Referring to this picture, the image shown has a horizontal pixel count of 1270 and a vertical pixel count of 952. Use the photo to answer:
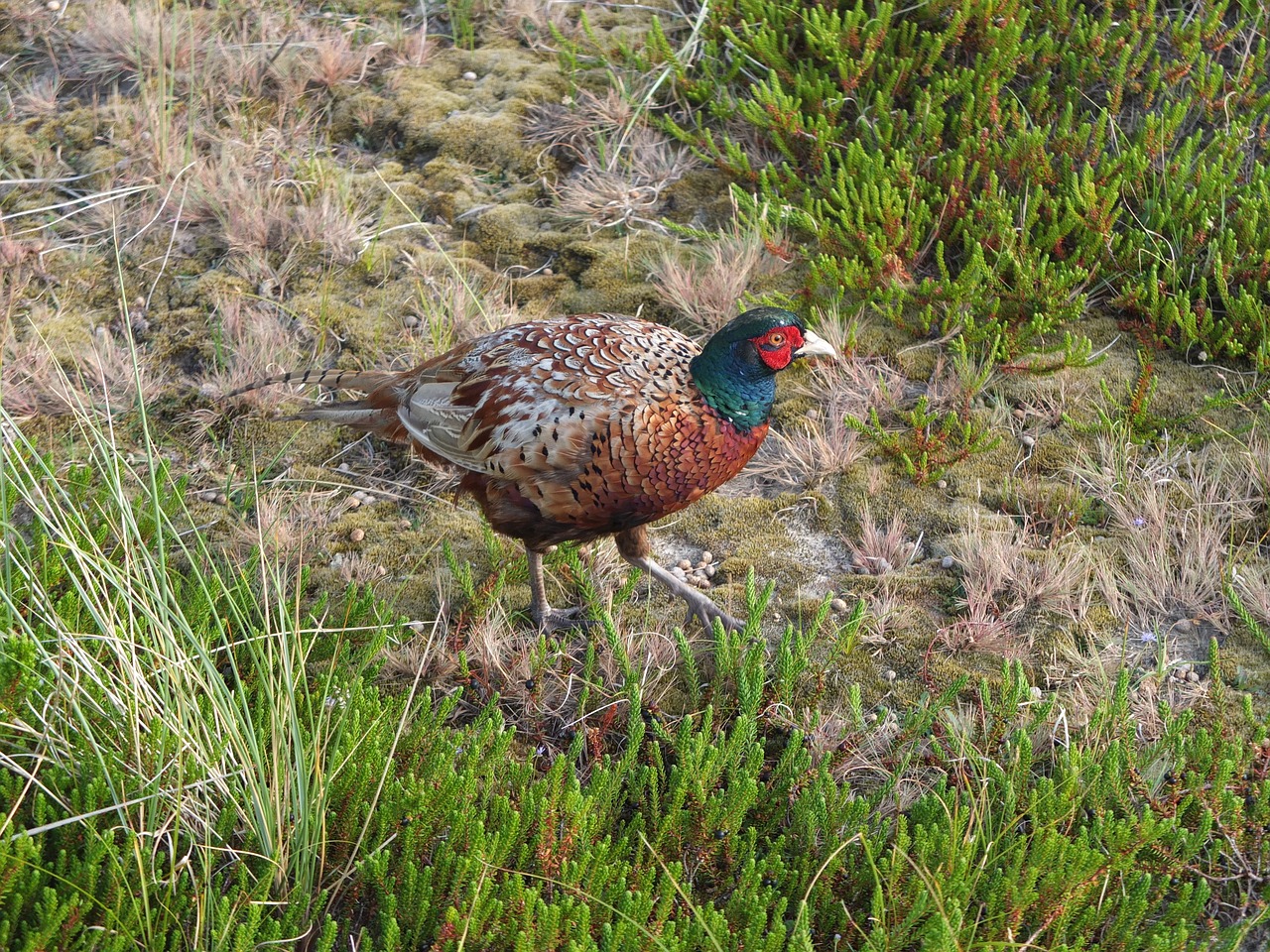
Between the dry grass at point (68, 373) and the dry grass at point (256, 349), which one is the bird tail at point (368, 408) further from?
the dry grass at point (68, 373)

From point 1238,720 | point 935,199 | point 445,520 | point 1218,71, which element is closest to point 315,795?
point 445,520

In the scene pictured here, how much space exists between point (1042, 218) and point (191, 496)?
3662 millimetres

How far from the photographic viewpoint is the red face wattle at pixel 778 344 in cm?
328

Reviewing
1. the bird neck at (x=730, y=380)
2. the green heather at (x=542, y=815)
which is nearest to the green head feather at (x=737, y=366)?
the bird neck at (x=730, y=380)

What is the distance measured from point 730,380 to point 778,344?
189mm

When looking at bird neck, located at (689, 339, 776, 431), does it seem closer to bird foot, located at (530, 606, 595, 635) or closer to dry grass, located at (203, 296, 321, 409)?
bird foot, located at (530, 606, 595, 635)

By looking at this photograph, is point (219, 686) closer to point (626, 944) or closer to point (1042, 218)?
point (626, 944)

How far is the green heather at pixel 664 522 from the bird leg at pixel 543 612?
79 mm

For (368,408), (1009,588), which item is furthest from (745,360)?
(368,408)

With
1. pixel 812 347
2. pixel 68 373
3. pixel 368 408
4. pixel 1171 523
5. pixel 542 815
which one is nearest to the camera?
pixel 542 815

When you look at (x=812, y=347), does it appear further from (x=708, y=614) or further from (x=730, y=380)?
(x=708, y=614)

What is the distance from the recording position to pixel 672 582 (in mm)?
3629

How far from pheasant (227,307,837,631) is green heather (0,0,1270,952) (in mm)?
180

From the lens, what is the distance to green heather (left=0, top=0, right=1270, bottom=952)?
260 cm
